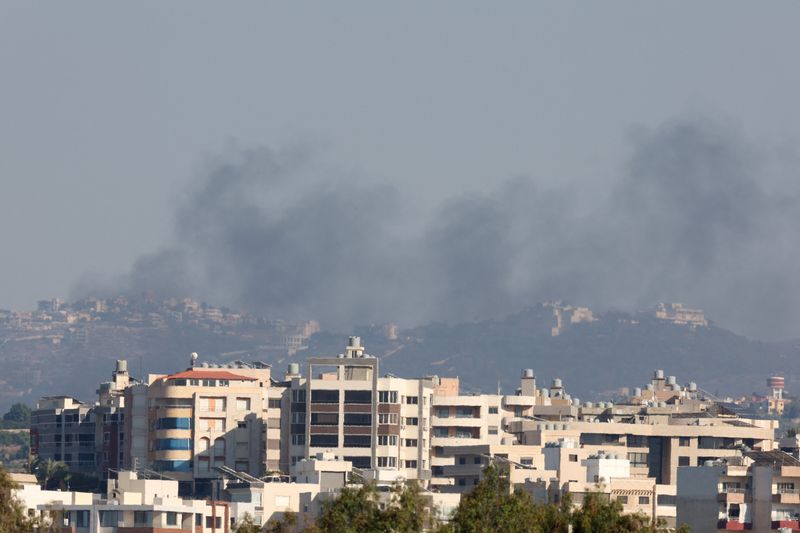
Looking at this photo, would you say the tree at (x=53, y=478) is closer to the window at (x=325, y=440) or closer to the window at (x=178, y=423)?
the window at (x=178, y=423)

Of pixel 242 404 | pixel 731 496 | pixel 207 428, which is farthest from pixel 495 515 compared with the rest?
pixel 242 404

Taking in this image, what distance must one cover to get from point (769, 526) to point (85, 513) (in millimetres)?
30954

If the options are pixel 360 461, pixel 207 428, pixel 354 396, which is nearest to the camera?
pixel 360 461

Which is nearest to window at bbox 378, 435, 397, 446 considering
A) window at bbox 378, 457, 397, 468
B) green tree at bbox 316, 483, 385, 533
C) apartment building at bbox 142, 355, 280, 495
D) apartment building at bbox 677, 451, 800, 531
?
window at bbox 378, 457, 397, 468

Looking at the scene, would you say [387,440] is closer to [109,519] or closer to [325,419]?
[325,419]

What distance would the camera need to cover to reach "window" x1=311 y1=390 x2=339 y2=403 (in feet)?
604

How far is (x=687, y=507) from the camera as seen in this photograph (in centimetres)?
12662

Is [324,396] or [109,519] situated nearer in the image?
[109,519]

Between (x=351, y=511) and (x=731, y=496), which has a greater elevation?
(x=731, y=496)

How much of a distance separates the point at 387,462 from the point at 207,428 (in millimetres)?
14264

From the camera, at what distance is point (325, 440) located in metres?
184

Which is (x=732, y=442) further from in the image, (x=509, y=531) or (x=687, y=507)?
(x=509, y=531)

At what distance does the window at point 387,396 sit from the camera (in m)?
184

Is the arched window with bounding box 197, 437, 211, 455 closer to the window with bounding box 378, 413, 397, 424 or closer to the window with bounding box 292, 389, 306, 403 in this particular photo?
the window with bounding box 292, 389, 306, 403
